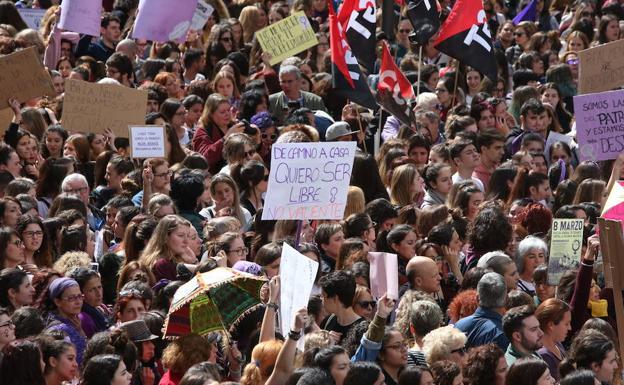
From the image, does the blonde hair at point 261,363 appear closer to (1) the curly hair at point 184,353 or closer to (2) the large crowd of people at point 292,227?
(2) the large crowd of people at point 292,227

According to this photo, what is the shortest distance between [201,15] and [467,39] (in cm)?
417

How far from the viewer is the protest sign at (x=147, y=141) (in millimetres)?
13664

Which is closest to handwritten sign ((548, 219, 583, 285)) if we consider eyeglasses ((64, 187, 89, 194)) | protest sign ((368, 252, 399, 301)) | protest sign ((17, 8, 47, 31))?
protest sign ((368, 252, 399, 301))

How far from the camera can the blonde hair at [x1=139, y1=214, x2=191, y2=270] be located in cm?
1116

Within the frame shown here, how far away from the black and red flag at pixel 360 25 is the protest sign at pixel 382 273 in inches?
227

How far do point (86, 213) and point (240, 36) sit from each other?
7.55 metres

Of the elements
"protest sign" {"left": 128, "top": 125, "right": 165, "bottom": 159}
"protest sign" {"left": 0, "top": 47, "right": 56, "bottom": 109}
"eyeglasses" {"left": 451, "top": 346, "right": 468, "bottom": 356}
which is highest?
"protest sign" {"left": 0, "top": 47, "right": 56, "bottom": 109}

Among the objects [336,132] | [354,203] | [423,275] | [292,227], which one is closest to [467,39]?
[336,132]

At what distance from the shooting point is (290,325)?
29.6 ft

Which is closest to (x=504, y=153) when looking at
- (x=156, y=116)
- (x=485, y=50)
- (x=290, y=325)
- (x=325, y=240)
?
(x=485, y=50)

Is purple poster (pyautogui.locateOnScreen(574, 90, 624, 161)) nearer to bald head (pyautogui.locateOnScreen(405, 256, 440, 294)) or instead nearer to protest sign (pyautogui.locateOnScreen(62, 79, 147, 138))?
bald head (pyautogui.locateOnScreen(405, 256, 440, 294))

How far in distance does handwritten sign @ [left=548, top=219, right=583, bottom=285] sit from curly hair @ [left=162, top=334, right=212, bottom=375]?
289 cm

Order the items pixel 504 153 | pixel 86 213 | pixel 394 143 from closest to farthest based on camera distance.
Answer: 1. pixel 86 213
2. pixel 394 143
3. pixel 504 153

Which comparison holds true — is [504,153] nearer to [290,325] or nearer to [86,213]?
[86,213]
